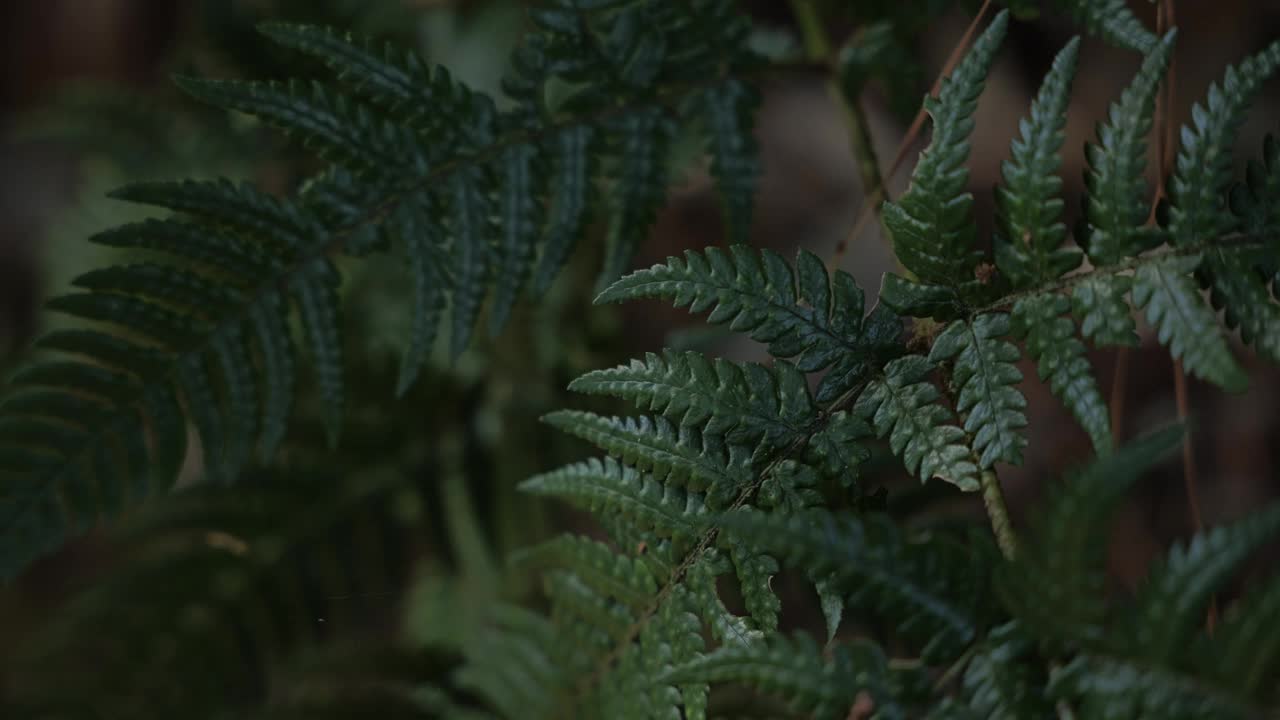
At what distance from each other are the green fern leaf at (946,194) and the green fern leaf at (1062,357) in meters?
0.07

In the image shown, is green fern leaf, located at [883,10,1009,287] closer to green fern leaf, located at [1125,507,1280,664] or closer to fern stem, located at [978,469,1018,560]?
fern stem, located at [978,469,1018,560]

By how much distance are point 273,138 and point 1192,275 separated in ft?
5.48

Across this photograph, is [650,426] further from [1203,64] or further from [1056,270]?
[1203,64]

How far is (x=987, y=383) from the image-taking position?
88cm

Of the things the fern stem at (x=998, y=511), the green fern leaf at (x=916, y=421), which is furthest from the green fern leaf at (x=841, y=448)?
the fern stem at (x=998, y=511)

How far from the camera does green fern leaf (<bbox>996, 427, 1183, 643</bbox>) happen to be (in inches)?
25.6

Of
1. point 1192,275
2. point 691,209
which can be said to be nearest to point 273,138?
point 691,209

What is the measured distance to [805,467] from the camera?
894 mm

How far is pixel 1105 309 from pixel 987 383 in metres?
0.12

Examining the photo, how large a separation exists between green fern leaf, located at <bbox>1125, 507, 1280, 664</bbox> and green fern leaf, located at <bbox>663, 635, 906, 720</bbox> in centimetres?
19

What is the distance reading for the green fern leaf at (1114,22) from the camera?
0.93m

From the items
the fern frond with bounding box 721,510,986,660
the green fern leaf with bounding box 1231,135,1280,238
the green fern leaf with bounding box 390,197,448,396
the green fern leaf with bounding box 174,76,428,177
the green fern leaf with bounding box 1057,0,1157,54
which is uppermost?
the green fern leaf with bounding box 174,76,428,177

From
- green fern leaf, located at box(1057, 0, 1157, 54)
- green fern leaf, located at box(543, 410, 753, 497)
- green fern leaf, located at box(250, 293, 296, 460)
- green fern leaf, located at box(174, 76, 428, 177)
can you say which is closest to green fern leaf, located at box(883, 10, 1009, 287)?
green fern leaf, located at box(1057, 0, 1157, 54)

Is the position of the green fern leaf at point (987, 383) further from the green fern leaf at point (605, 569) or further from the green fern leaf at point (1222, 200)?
the green fern leaf at point (605, 569)
